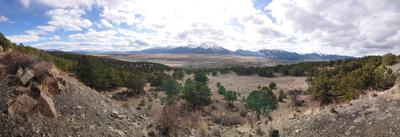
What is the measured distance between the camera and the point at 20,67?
11906 mm

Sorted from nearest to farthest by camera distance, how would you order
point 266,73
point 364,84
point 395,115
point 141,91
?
point 395,115 → point 364,84 → point 141,91 → point 266,73

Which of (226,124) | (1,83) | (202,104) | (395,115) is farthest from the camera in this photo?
(202,104)

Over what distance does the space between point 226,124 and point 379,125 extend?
32.2 ft

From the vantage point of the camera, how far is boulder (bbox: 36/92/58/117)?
1031 cm

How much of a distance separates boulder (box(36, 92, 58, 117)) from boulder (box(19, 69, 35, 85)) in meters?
0.96

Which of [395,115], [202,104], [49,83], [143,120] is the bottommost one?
[202,104]

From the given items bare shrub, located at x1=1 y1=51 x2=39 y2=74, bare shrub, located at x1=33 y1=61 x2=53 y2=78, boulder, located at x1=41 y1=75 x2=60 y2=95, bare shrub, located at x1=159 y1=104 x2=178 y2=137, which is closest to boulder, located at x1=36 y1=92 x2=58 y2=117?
boulder, located at x1=41 y1=75 x2=60 y2=95

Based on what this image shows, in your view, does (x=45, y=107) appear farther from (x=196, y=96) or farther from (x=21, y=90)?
(x=196, y=96)

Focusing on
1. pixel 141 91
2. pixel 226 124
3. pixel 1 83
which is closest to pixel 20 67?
pixel 1 83

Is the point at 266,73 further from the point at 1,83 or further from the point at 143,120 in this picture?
the point at 1,83

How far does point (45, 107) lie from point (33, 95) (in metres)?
0.68

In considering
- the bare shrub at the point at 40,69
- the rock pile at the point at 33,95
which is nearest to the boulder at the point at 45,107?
the rock pile at the point at 33,95

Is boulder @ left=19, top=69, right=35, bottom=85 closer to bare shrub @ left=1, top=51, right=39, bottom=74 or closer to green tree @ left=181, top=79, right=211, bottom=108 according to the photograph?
bare shrub @ left=1, top=51, right=39, bottom=74

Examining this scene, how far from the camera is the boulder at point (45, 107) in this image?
33.8ft
